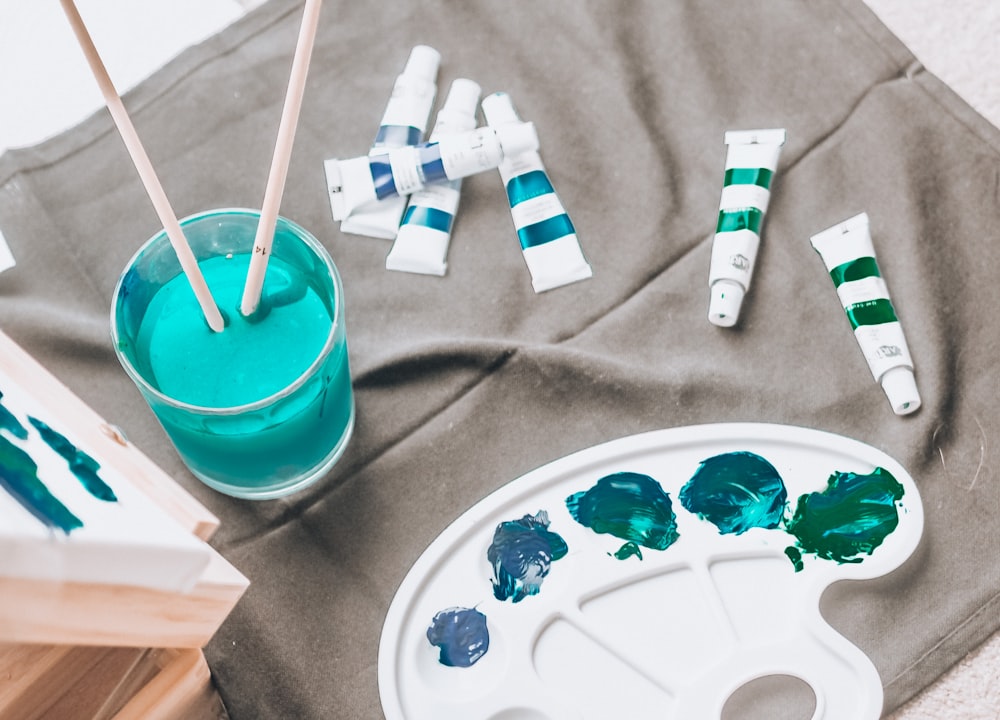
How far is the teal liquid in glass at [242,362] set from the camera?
55 centimetres

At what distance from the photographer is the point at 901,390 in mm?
682

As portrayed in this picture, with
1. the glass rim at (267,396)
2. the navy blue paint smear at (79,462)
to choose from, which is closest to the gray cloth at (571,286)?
the glass rim at (267,396)

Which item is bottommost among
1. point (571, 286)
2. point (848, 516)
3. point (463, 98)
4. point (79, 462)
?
point (848, 516)

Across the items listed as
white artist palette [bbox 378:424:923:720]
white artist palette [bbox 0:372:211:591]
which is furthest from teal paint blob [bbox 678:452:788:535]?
white artist palette [bbox 0:372:211:591]

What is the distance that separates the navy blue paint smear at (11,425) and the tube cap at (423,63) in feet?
1.52

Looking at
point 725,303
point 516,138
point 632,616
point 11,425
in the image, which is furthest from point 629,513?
point 11,425

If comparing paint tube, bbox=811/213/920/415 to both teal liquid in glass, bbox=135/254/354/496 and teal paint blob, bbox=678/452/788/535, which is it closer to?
teal paint blob, bbox=678/452/788/535

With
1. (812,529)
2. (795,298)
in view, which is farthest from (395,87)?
(812,529)

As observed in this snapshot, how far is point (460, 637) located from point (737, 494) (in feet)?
0.67

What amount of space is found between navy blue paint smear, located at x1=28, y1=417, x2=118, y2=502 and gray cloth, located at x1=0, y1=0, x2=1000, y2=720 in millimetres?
255

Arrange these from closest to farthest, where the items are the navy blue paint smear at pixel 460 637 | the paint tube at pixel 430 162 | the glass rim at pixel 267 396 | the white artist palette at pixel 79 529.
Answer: the white artist palette at pixel 79 529, the glass rim at pixel 267 396, the navy blue paint smear at pixel 460 637, the paint tube at pixel 430 162

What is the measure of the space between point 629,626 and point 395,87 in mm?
446

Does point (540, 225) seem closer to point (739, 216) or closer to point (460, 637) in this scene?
point (739, 216)

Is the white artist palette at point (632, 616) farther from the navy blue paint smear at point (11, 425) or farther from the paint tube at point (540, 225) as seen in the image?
the navy blue paint smear at point (11, 425)
